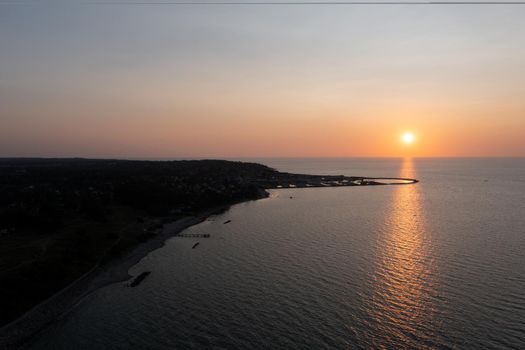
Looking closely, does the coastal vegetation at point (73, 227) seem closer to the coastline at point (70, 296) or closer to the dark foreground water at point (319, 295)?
the coastline at point (70, 296)

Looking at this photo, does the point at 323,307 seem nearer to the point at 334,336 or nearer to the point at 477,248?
the point at 334,336

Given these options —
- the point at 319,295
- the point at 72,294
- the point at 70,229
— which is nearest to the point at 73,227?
the point at 70,229

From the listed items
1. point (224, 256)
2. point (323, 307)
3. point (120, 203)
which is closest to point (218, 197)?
point (120, 203)

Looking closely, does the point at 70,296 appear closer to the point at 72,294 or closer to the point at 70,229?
the point at 72,294

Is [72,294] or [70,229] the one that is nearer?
[72,294]

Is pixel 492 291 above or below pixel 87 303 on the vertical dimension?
above

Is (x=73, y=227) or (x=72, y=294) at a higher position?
(x=73, y=227)

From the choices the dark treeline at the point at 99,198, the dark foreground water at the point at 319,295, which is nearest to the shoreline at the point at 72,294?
the dark foreground water at the point at 319,295
